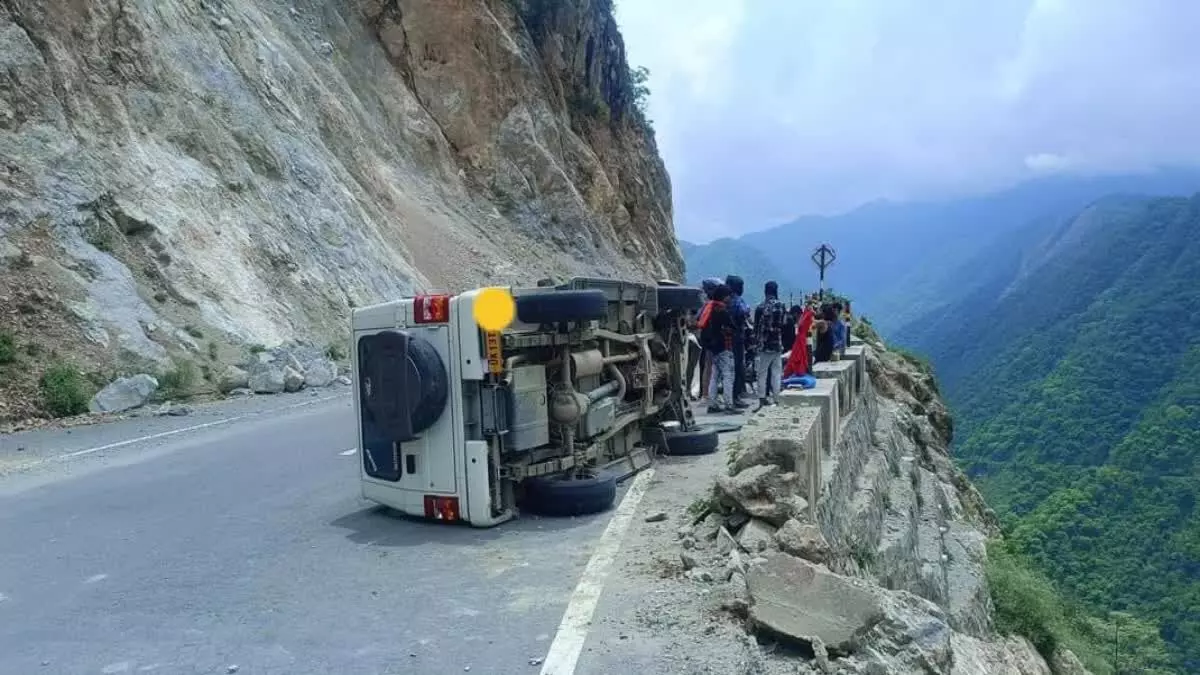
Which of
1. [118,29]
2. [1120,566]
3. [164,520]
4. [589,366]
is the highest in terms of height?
[118,29]

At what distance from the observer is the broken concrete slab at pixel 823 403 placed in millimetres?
7734

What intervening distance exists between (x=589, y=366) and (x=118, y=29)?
19.8m

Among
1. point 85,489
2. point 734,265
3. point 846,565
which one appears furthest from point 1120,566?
point 734,265

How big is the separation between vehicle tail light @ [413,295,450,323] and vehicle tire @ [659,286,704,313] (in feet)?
12.3

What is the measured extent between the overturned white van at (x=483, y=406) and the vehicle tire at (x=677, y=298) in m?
1.93

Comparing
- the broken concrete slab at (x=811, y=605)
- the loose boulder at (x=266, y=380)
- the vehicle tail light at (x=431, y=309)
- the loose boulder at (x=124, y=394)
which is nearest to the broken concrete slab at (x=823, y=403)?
the vehicle tail light at (x=431, y=309)

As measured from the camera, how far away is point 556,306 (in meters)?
6.80

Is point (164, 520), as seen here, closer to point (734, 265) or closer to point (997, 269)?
point (997, 269)

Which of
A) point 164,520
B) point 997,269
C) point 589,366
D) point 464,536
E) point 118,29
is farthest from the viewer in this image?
point 997,269

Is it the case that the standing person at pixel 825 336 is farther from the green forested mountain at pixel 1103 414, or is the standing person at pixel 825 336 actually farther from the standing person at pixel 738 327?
the green forested mountain at pixel 1103 414

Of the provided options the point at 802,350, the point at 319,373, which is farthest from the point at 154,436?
the point at 802,350

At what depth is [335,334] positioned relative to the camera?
22.4 m

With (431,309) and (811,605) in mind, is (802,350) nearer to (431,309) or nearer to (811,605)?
(431,309)

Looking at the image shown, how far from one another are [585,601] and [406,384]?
2134 millimetres
